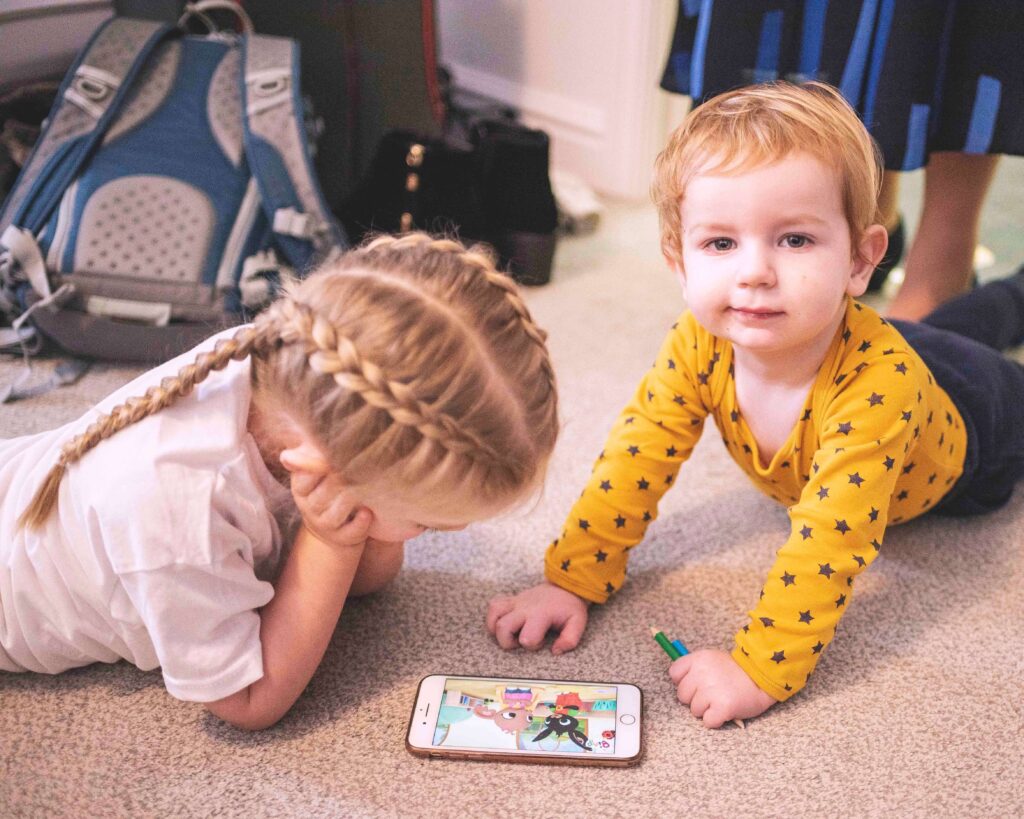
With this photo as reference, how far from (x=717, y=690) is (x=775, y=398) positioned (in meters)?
0.26

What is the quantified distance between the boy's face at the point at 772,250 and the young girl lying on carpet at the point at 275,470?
0.18 meters

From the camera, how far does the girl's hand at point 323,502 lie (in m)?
0.70

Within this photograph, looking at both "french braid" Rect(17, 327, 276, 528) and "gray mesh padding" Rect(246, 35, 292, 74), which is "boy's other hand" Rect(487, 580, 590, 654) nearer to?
"french braid" Rect(17, 327, 276, 528)

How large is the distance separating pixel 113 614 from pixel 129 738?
4.8 inches

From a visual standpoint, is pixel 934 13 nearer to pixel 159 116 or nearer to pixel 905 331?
pixel 905 331

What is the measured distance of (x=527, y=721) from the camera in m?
0.82

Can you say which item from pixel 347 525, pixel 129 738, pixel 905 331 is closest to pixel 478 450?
pixel 347 525

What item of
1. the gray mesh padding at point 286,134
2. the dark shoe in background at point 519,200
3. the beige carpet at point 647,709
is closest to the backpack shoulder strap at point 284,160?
the gray mesh padding at point 286,134

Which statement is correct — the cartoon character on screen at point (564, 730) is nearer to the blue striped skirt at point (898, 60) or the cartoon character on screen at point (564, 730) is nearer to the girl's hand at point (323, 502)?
the girl's hand at point (323, 502)

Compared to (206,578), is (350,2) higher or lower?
higher

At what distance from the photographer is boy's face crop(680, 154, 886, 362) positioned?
30.1 inches

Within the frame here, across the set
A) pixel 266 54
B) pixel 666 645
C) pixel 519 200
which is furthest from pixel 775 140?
pixel 266 54

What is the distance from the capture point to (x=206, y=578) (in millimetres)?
740


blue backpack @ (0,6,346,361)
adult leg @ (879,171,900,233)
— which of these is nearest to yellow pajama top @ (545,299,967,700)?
adult leg @ (879,171,900,233)
